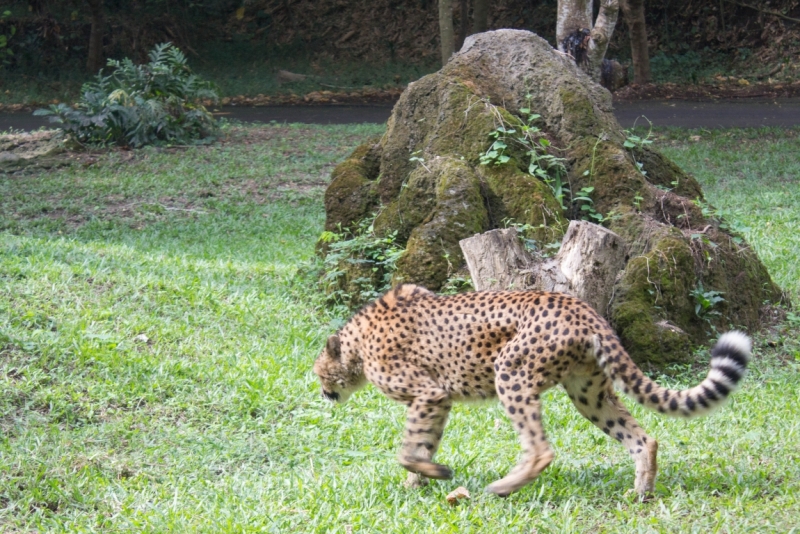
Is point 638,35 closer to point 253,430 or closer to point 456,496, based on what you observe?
point 253,430

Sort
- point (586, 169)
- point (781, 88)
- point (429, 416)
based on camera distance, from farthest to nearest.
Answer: point (781, 88), point (586, 169), point (429, 416)

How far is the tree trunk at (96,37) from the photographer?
26.0 meters

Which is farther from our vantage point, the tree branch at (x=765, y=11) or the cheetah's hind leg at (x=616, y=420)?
the tree branch at (x=765, y=11)

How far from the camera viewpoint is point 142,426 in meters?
5.61

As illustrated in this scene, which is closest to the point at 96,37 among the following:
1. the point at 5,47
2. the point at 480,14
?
the point at 5,47

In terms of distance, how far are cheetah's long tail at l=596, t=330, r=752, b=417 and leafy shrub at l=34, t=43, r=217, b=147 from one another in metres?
13.0

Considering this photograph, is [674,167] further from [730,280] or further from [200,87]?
[200,87]

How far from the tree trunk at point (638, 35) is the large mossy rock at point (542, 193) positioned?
42.3 feet

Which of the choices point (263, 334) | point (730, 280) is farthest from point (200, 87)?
point (730, 280)

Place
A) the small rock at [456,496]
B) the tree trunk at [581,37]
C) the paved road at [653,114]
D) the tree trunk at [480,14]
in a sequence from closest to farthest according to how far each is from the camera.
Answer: the small rock at [456,496]
the tree trunk at [581,37]
the paved road at [653,114]
the tree trunk at [480,14]

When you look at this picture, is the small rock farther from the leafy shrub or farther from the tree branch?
the tree branch

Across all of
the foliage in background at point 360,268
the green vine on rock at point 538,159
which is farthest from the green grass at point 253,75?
the green vine on rock at point 538,159

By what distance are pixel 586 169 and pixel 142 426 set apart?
13.4 feet

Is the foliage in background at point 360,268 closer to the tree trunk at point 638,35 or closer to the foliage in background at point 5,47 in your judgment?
the tree trunk at point 638,35
